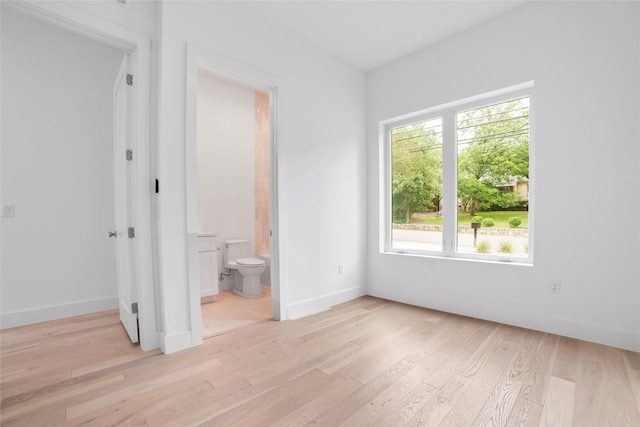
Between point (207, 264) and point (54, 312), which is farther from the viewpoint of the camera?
point (207, 264)

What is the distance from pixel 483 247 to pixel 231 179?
3442mm

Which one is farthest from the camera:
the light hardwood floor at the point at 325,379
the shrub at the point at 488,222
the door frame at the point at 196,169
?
the shrub at the point at 488,222

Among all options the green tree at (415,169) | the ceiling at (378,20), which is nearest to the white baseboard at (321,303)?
the green tree at (415,169)

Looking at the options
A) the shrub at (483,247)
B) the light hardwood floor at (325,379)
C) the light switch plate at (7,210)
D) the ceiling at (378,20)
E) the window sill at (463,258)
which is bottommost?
the light hardwood floor at (325,379)

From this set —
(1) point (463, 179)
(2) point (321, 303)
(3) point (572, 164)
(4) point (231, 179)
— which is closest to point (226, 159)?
(4) point (231, 179)

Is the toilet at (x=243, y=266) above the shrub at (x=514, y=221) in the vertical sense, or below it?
below

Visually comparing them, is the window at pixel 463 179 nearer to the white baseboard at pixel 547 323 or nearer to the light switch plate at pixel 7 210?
the white baseboard at pixel 547 323

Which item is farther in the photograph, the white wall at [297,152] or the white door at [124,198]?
the white door at [124,198]

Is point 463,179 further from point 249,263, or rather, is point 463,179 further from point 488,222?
point 249,263

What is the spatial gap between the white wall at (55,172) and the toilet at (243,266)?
136 cm

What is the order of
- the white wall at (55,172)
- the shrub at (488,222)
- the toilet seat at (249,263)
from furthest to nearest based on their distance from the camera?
the toilet seat at (249,263)
the shrub at (488,222)
the white wall at (55,172)

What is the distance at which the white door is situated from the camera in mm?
2459

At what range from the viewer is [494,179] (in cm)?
310

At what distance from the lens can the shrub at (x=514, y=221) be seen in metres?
2.95
